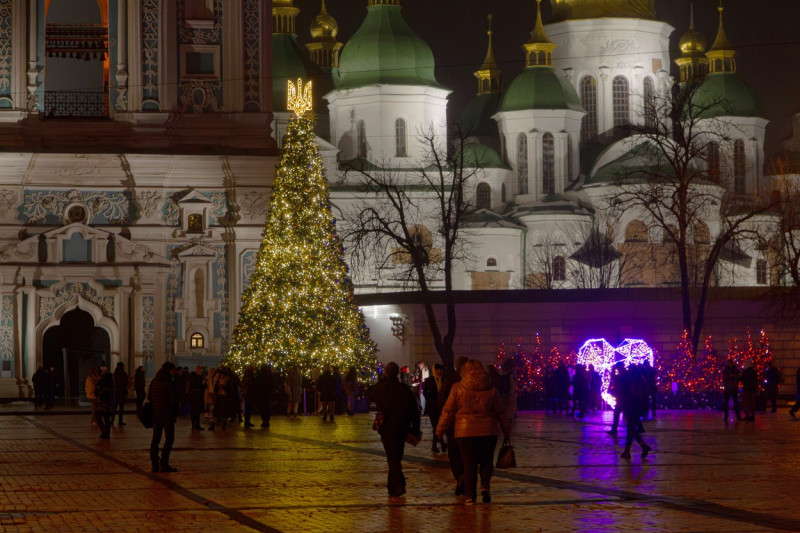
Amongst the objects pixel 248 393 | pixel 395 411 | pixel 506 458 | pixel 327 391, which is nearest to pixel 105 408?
pixel 248 393

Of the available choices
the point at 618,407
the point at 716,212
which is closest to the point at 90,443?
the point at 618,407

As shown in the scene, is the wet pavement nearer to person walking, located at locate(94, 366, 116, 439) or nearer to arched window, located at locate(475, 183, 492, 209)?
person walking, located at locate(94, 366, 116, 439)

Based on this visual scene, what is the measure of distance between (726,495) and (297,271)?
21.5 meters

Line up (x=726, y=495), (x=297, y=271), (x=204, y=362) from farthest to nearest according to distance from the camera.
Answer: (x=204, y=362)
(x=297, y=271)
(x=726, y=495)

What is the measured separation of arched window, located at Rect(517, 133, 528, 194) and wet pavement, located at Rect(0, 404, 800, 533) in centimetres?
6535

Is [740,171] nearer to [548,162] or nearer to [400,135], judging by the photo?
[548,162]

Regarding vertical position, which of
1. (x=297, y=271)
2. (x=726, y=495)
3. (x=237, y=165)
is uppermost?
(x=237, y=165)

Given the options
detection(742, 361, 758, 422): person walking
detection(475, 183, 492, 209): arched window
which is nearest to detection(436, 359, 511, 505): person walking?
detection(742, 361, 758, 422): person walking

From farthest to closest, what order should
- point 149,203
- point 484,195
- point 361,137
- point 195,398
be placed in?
point 484,195
point 361,137
point 149,203
point 195,398

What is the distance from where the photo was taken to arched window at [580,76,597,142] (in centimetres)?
9594

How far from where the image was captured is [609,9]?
93750mm

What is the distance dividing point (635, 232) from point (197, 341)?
44525 millimetres

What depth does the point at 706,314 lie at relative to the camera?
4453 cm

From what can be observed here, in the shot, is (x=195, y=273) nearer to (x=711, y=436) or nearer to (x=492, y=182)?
(x=711, y=436)
